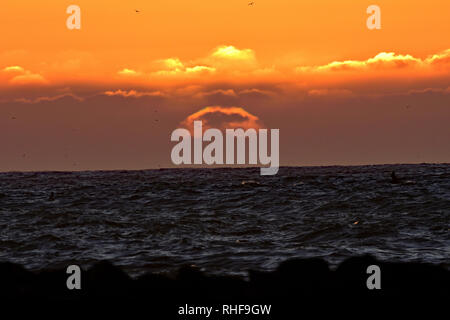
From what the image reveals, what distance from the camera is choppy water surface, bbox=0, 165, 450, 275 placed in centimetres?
2334

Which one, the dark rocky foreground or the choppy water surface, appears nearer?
the dark rocky foreground

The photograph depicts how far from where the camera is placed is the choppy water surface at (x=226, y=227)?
23344 mm

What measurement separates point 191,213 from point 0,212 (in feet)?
41.3

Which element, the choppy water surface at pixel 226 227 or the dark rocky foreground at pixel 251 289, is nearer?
the dark rocky foreground at pixel 251 289

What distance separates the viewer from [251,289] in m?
16.6

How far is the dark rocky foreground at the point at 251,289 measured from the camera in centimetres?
1527

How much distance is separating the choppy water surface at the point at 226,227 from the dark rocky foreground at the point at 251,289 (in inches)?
119

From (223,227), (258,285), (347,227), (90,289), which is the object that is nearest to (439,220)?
(347,227)

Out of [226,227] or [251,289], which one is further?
[226,227]

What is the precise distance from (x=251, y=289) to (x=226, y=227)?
1461cm

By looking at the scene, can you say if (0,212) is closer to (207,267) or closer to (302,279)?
(207,267)

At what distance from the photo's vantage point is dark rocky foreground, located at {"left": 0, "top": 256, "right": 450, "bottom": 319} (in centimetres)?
1527

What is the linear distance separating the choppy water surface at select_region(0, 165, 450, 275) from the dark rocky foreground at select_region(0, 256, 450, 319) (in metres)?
3.02
